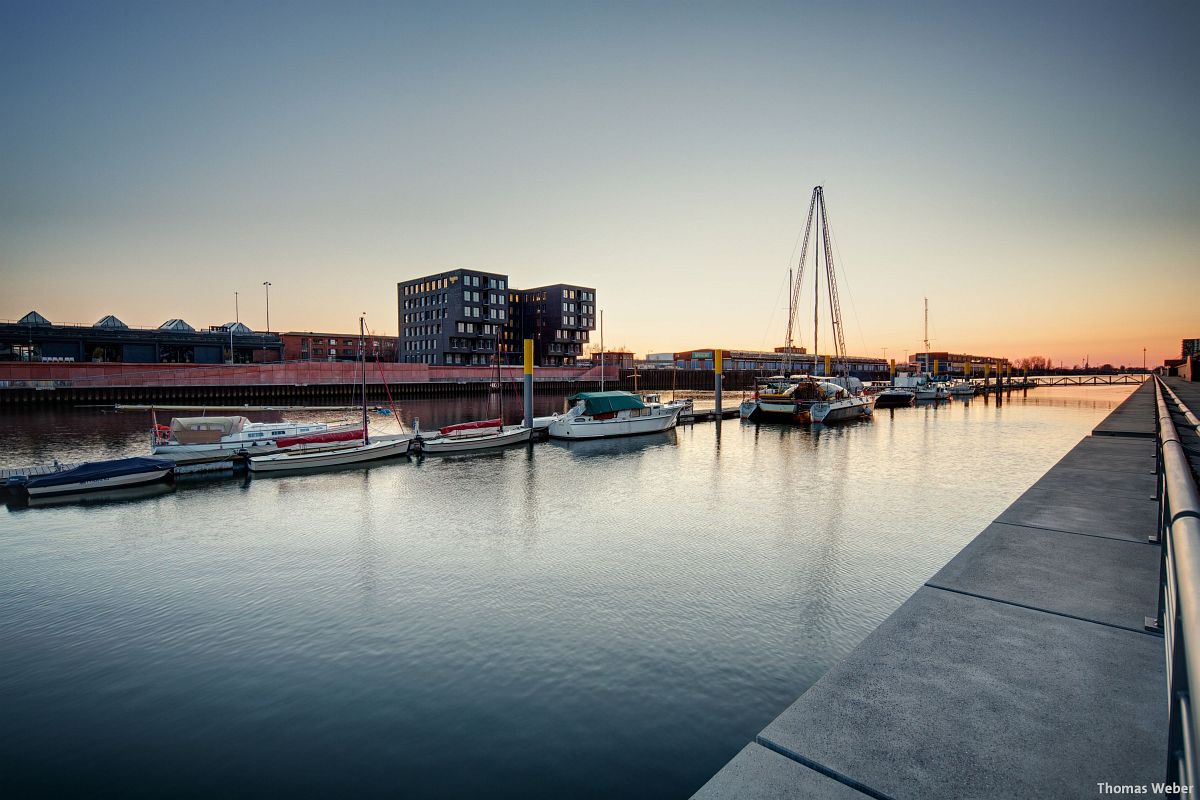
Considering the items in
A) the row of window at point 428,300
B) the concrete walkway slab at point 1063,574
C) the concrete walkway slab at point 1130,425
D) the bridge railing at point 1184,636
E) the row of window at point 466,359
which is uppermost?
the row of window at point 428,300

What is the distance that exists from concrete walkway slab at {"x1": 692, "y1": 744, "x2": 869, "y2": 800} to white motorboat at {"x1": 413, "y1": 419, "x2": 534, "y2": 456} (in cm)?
2883

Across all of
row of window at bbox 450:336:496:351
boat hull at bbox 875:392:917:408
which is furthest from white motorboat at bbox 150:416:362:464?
row of window at bbox 450:336:496:351

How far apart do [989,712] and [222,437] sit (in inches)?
1246

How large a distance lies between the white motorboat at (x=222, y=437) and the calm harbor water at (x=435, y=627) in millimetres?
4550

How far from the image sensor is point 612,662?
29.0 feet

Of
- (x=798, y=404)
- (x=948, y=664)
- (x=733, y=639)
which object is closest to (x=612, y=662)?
(x=733, y=639)

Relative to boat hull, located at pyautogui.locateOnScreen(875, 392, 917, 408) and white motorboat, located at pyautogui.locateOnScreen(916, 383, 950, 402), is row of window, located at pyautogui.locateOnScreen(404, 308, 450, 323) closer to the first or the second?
boat hull, located at pyautogui.locateOnScreen(875, 392, 917, 408)

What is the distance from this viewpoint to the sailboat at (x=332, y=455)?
25.7 meters

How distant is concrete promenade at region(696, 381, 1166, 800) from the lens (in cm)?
342

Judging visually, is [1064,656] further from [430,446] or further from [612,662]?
[430,446]

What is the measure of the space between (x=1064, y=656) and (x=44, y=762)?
36.1 ft

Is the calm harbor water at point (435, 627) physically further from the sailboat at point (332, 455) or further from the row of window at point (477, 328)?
the row of window at point (477, 328)

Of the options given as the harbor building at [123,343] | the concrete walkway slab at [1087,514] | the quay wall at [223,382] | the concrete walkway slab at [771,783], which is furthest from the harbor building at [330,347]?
the concrete walkway slab at [771,783]

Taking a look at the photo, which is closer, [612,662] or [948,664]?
[948,664]
